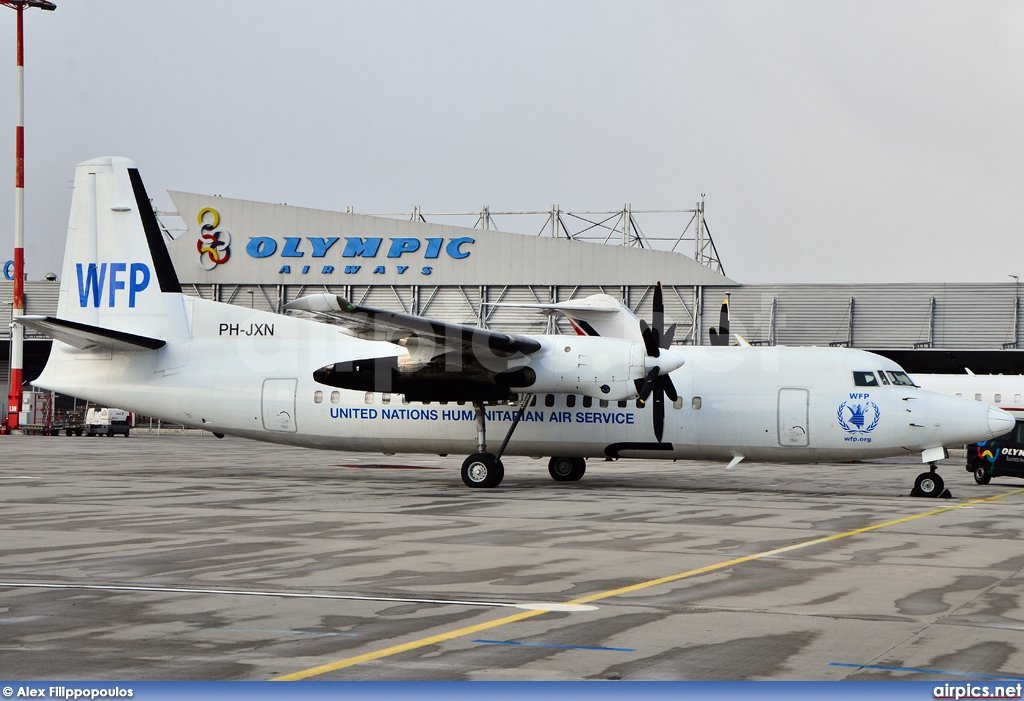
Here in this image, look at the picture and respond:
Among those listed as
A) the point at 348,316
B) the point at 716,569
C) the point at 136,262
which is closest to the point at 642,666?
the point at 716,569

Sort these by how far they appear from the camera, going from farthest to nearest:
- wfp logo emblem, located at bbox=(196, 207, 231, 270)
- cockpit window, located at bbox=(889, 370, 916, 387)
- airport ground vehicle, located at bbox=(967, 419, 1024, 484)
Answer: wfp logo emblem, located at bbox=(196, 207, 231, 270) → airport ground vehicle, located at bbox=(967, 419, 1024, 484) → cockpit window, located at bbox=(889, 370, 916, 387)

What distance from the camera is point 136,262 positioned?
88.5ft

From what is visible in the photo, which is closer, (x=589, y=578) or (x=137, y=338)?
(x=589, y=578)

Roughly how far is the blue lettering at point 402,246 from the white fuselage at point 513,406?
33735mm

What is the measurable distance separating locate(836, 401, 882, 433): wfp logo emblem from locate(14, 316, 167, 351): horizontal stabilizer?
54.5 ft

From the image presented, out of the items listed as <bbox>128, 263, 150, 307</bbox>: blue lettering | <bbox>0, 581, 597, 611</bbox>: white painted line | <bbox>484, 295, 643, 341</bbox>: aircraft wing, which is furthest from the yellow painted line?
<bbox>484, 295, 643, 341</bbox>: aircraft wing

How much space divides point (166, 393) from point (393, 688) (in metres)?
22.6

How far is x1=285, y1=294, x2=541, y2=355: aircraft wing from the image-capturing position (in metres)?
21.7

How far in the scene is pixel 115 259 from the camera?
27000mm

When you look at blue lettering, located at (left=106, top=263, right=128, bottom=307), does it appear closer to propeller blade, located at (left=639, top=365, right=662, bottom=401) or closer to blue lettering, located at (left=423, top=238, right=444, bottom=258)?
propeller blade, located at (left=639, top=365, right=662, bottom=401)

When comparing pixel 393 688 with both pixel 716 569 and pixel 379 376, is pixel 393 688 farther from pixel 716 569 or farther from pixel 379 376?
pixel 379 376

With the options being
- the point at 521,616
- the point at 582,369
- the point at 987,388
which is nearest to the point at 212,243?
the point at 987,388
